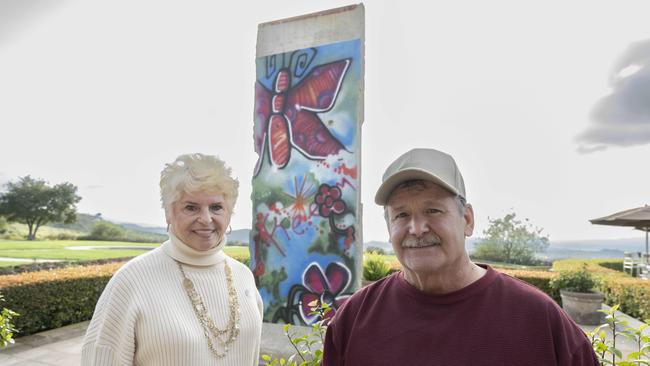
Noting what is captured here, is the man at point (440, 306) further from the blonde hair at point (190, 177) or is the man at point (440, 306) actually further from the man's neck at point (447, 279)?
the blonde hair at point (190, 177)

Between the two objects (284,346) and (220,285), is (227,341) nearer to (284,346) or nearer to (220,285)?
(220,285)

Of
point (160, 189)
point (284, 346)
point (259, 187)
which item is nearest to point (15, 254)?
point (259, 187)

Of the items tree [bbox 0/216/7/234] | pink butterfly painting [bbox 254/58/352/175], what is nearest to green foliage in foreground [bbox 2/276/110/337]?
pink butterfly painting [bbox 254/58/352/175]

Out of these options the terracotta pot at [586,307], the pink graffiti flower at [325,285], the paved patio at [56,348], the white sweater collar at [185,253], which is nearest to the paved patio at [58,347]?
the paved patio at [56,348]

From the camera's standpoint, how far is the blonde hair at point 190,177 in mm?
1978

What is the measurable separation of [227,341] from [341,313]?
2.23 feet

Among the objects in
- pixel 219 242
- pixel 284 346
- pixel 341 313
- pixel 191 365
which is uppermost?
pixel 219 242

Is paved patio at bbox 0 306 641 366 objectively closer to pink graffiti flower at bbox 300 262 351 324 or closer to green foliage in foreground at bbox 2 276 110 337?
green foliage in foreground at bbox 2 276 110 337

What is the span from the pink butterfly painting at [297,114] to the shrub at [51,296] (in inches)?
155

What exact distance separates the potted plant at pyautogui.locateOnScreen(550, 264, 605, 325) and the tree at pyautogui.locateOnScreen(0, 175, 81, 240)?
135ft

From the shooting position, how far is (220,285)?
6.90ft

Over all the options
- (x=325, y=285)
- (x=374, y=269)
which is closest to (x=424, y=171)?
(x=325, y=285)

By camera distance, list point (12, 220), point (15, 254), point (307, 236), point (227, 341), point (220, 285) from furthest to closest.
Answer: point (12, 220) < point (15, 254) < point (307, 236) < point (220, 285) < point (227, 341)

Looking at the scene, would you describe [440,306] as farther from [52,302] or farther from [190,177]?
[52,302]
